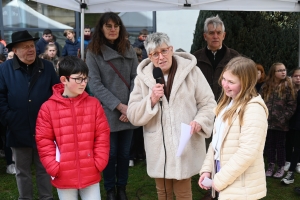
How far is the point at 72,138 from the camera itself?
305cm

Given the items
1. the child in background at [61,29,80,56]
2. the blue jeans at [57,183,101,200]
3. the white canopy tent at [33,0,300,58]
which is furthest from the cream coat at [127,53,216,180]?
the child in background at [61,29,80,56]

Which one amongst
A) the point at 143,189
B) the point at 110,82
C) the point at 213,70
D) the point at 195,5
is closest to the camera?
the point at 110,82

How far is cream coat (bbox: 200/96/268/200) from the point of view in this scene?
2373 millimetres

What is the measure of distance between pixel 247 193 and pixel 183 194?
38.4 inches

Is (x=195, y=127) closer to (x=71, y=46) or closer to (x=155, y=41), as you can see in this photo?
(x=155, y=41)

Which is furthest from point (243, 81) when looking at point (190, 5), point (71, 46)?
point (71, 46)

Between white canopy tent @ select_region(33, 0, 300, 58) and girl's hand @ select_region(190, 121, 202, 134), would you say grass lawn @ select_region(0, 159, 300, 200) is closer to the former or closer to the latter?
girl's hand @ select_region(190, 121, 202, 134)

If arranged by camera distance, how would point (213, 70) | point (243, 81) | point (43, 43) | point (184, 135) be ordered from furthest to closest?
point (43, 43) < point (213, 70) < point (184, 135) < point (243, 81)

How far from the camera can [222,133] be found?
2553 mm

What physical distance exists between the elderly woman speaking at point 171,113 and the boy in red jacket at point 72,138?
395 millimetres

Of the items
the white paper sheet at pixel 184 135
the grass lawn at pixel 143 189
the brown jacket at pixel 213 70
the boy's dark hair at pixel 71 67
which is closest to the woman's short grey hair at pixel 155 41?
the boy's dark hair at pixel 71 67

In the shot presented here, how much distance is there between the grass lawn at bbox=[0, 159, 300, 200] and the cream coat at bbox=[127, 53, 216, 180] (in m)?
1.39

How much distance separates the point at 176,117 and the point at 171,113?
0.18ft

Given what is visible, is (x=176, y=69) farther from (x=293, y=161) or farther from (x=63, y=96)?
(x=293, y=161)
